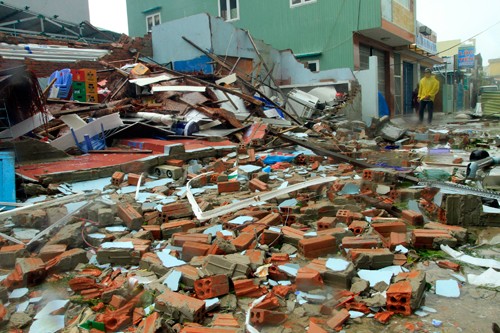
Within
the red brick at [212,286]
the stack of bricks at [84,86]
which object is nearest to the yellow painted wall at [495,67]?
the stack of bricks at [84,86]

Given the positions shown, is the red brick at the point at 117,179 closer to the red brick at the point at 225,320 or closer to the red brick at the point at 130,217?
the red brick at the point at 130,217

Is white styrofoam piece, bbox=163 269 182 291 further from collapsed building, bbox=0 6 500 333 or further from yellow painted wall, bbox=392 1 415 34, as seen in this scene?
yellow painted wall, bbox=392 1 415 34

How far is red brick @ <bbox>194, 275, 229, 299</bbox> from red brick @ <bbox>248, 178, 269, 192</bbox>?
2.53 m

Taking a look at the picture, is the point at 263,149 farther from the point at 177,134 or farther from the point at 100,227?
the point at 100,227

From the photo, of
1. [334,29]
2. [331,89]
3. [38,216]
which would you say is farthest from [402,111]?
[38,216]

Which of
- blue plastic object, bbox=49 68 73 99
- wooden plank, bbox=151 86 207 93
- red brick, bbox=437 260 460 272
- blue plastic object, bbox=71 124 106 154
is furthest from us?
wooden plank, bbox=151 86 207 93

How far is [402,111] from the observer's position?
22.9 m

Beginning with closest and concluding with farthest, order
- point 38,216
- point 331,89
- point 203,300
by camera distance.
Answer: point 203,300, point 38,216, point 331,89

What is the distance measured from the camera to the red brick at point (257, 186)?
5.20 meters

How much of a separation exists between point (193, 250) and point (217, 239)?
23cm

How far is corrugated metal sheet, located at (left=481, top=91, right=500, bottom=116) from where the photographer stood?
733 inches

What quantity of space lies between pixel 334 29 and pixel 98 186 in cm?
1474

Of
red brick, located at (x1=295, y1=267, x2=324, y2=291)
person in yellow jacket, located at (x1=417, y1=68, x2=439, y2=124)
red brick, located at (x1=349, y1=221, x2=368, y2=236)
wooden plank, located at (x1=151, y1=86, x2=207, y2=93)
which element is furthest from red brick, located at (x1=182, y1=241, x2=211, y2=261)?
person in yellow jacket, located at (x1=417, y1=68, x2=439, y2=124)

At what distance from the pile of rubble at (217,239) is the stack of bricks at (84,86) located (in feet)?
8.24
